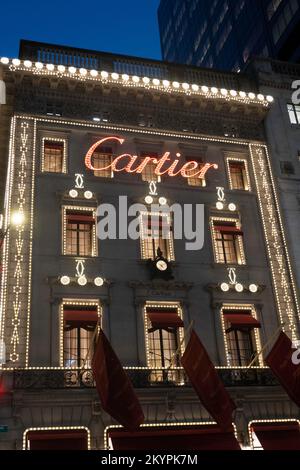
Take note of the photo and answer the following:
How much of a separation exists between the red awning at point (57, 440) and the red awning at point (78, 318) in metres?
4.21

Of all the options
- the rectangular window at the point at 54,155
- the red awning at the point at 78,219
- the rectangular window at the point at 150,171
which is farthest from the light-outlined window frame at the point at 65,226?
the rectangular window at the point at 150,171

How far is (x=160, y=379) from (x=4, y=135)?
14943 mm

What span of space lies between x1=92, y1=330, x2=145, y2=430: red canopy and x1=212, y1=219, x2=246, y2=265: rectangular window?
30.6 ft

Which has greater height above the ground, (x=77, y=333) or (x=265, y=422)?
(x=77, y=333)

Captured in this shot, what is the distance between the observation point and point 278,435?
71.8 feet

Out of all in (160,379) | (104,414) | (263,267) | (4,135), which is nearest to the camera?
(104,414)

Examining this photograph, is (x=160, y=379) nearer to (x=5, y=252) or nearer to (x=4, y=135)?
(x=5, y=252)

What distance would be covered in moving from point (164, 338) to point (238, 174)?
10.6 meters

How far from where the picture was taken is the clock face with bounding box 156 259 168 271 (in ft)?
79.8

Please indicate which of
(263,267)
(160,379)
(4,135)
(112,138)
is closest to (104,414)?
(160,379)

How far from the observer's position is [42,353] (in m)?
21.3

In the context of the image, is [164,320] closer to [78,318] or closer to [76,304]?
[78,318]

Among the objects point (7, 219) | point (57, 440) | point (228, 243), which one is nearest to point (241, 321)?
point (228, 243)

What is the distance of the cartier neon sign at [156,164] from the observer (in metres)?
26.7
